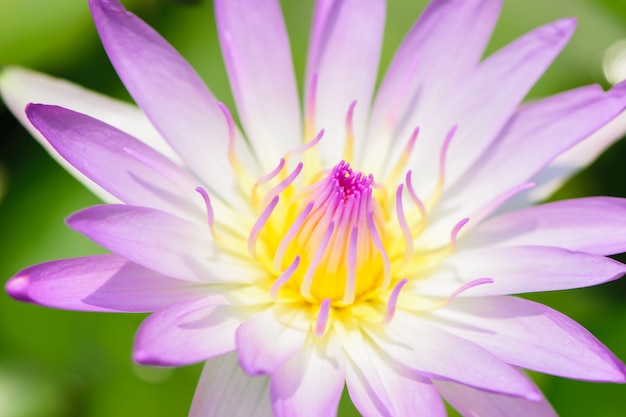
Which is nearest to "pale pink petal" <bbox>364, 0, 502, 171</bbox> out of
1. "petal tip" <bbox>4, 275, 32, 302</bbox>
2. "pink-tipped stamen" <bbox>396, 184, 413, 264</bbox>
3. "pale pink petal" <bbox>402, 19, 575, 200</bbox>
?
"pale pink petal" <bbox>402, 19, 575, 200</bbox>

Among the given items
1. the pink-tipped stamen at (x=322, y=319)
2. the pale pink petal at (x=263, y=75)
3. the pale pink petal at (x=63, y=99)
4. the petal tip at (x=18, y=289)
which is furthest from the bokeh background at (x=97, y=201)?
the petal tip at (x=18, y=289)

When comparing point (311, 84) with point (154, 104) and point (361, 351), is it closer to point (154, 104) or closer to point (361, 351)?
point (154, 104)

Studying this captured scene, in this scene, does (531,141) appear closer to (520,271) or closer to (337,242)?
(520,271)

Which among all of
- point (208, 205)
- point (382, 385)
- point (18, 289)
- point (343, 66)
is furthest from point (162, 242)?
point (343, 66)

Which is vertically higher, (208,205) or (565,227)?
(565,227)

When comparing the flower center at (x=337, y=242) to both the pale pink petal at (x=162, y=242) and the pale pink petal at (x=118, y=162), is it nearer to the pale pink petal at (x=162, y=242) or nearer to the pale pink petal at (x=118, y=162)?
the pale pink petal at (x=162, y=242)

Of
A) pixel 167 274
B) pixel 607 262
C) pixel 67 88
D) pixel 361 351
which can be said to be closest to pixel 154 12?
→ pixel 67 88
